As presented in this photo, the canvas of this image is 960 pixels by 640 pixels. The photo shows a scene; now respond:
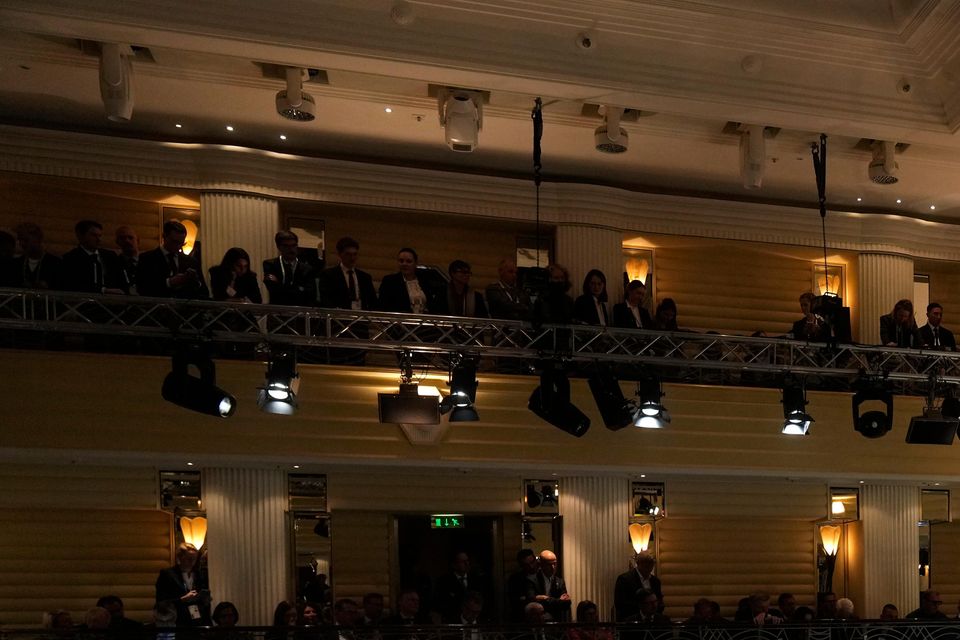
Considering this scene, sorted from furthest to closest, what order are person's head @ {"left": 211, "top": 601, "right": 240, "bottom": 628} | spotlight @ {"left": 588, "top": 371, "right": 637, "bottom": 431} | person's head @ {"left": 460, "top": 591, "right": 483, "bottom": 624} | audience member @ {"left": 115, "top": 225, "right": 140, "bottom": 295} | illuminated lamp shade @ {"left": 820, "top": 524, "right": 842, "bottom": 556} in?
1. illuminated lamp shade @ {"left": 820, "top": 524, "right": 842, "bottom": 556}
2. person's head @ {"left": 460, "top": 591, "right": 483, "bottom": 624}
3. spotlight @ {"left": 588, "top": 371, "right": 637, "bottom": 431}
4. person's head @ {"left": 211, "top": 601, "right": 240, "bottom": 628}
5. audience member @ {"left": 115, "top": 225, "right": 140, "bottom": 295}

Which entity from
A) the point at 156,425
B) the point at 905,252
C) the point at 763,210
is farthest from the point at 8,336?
the point at 905,252

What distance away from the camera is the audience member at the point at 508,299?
33.7 feet

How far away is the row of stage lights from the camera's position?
8977mm

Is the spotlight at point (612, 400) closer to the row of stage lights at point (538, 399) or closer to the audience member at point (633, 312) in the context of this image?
the row of stage lights at point (538, 399)

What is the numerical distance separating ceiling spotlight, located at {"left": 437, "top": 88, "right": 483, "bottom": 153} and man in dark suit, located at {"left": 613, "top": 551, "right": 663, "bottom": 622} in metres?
4.59

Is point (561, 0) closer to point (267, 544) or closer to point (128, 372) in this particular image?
point (128, 372)

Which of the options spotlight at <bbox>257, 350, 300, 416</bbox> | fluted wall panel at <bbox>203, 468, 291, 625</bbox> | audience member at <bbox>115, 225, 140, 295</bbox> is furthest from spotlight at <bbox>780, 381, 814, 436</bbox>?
audience member at <bbox>115, 225, 140, 295</bbox>

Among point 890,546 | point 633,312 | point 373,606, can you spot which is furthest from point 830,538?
point 373,606

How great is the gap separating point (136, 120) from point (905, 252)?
8.40 m

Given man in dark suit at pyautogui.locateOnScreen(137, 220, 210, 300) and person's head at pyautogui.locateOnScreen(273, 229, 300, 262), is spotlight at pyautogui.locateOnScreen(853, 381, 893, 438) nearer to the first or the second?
person's head at pyautogui.locateOnScreen(273, 229, 300, 262)

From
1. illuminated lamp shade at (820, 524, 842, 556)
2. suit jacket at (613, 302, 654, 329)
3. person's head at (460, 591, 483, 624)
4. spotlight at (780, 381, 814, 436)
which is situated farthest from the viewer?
illuminated lamp shade at (820, 524, 842, 556)

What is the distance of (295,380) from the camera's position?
9.26 m

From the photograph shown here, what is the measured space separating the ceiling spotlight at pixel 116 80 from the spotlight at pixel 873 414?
21.9 feet

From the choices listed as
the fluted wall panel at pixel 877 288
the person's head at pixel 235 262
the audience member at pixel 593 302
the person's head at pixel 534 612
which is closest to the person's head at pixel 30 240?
the person's head at pixel 235 262
